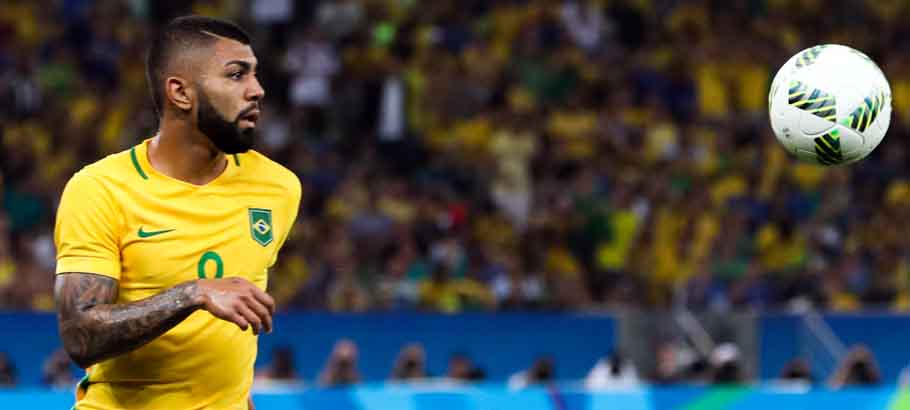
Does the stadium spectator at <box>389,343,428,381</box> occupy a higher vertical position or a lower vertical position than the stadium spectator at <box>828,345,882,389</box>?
lower

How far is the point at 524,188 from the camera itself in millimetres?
16891

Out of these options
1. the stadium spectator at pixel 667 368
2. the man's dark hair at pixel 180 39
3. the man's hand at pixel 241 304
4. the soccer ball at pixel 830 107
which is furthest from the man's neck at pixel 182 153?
the stadium spectator at pixel 667 368

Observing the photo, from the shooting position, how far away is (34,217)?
1611 cm

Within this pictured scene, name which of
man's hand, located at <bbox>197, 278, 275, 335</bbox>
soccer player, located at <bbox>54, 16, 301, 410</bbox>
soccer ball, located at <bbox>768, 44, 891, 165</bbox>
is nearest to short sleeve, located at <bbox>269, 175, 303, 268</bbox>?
soccer player, located at <bbox>54, 16, 301, 410</bbox>

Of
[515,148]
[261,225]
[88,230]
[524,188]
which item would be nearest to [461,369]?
[524,188]

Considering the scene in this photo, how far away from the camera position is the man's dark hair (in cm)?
481

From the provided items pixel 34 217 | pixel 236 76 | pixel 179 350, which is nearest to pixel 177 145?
pixel 236 76

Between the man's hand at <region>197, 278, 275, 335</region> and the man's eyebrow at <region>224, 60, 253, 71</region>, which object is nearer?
the man's hand at <region>197, 278, 275, 335</region>

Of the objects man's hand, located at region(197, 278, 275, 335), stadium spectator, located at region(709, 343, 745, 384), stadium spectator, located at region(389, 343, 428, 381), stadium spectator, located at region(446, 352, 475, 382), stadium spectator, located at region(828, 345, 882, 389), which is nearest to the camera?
man's hand, located at region(197, 278, 275, 335)

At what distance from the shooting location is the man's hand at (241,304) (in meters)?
4.31

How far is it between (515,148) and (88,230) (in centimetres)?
1261

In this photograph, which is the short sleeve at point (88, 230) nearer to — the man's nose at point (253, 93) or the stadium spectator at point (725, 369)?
the man's nose at point (253, 93)

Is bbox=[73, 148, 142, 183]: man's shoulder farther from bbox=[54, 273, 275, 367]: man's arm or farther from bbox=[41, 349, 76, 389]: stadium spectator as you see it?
bbox=[41, 349, 76, 389]: stadium spectator

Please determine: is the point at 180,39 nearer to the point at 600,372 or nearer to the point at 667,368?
the point at 667,368
